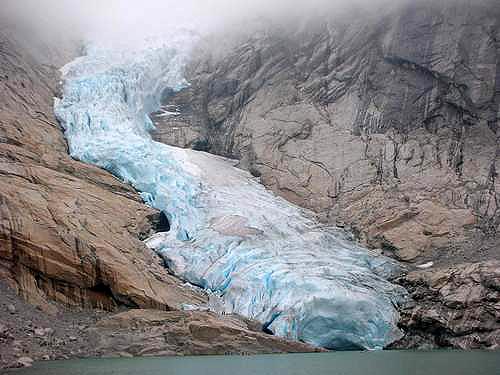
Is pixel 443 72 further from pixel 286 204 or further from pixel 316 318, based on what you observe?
pixel 316 318

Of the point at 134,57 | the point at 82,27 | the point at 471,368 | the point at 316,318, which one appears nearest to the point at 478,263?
the point at 316,318

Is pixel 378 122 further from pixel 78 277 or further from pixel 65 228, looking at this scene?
pixel 78 277

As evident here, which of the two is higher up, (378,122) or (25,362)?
(378,122)

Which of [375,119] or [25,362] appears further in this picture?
[375,119]

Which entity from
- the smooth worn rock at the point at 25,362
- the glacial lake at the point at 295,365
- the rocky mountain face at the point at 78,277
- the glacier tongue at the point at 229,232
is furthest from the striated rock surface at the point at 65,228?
the glacial lake at the point at 295,365

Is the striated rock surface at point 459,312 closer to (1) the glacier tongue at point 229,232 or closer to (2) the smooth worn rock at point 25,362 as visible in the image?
(1) the glacier tongue at point 229,232

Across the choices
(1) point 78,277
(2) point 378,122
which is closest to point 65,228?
(1) point 78,277
